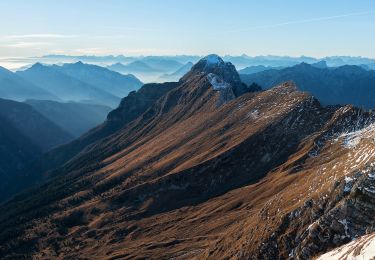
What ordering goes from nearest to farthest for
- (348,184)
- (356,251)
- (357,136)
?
(356,251) → (348,184) → (357,136)

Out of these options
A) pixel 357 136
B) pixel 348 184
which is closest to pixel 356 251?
pixel 348 184

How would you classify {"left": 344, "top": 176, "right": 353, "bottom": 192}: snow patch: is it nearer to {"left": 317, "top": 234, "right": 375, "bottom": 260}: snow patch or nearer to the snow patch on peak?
{"left": 317, "top": 234, "right": 375, "bottom": 260}: snow patch

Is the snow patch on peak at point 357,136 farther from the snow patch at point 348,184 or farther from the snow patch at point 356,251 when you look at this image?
the snow patch at point 356,251

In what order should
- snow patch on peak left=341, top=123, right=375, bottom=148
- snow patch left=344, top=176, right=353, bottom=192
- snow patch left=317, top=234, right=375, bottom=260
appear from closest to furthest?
1. snow patch left=317, top=234, right=375, bottom=260
2. snow patch left=344, top=176, right=353, bottom=192
3. snow patch on peak left=341, top=123, right=375, bottom=148

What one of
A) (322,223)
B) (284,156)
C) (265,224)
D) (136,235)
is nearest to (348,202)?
(322,223)

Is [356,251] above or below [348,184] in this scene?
below

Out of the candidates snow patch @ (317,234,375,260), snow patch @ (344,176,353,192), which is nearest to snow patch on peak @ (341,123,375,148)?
snow patch @ (344,176,353,192)

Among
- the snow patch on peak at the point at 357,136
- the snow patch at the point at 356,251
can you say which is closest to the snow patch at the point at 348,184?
the snow patch at the point at 356,251

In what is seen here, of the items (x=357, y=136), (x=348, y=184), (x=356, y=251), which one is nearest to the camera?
(x=356, y=251)

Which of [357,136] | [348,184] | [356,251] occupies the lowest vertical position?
[356,251]

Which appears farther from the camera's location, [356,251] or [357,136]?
[357,136]

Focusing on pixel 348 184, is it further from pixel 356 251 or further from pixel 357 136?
pixel 357 136
